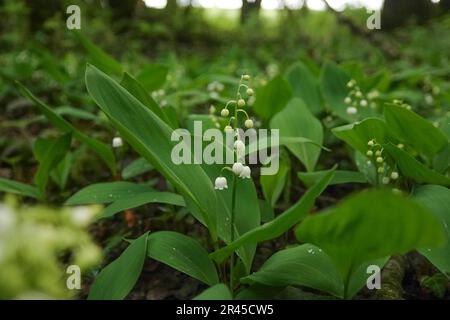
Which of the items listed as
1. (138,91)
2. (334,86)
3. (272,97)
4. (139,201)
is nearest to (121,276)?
(139,201)

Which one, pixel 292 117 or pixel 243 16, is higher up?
pixel 243 16

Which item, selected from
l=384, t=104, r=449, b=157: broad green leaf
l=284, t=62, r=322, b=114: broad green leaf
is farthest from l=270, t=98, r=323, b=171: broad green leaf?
l=284, t=62, r=322, b=114: broad green leaf

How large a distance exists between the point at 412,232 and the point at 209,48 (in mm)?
8959

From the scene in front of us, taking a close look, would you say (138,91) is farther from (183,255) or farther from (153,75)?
(153,75)

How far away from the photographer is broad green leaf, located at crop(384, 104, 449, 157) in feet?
6.05

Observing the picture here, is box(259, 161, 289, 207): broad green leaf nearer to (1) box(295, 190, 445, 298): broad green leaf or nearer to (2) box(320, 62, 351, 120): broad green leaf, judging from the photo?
(1) box(295, 190, 445, 298): broad green leaf

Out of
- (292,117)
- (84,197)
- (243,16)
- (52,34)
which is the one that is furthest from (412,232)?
(243,16)

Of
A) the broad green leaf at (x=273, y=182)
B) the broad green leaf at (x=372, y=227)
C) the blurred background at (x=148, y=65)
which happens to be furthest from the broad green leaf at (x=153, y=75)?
the broad green leaf at (x=372, y=227)

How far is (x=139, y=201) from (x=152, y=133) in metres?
0.35

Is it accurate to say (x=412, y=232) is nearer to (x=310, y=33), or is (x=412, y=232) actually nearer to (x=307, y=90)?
(x=307, y=90)

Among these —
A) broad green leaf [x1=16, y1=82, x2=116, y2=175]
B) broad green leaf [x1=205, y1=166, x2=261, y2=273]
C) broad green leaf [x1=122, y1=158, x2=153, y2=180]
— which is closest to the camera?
broad green leaf [x1=205, y1=166, x2=261, y2=273]

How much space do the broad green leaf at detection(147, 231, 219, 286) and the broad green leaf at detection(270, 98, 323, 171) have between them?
910 mm

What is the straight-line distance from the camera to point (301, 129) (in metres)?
2.41
